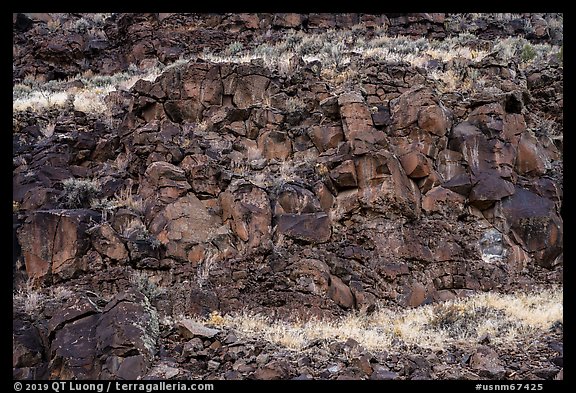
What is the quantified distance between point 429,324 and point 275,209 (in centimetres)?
412

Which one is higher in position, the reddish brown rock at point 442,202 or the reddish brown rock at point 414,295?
the reddish brown rock at point 442,202

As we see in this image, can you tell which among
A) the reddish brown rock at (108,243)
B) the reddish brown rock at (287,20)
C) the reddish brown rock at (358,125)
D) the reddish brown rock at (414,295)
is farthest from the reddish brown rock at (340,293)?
the reddish brown rock at (287,20)

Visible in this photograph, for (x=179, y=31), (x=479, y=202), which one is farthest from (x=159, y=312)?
(x=179, y=31)

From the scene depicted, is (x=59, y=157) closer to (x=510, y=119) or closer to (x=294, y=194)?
(x=294, y=194)

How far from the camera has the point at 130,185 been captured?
44.4 ft

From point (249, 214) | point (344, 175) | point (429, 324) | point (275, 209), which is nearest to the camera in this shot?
point (429, 324)

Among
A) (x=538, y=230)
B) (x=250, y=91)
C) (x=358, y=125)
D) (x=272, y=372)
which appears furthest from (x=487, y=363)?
(x=250, y=91)

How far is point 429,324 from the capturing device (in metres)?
10.6

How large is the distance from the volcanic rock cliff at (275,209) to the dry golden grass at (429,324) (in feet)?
1.55

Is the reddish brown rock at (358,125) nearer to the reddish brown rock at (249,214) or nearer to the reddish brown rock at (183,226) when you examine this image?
the reddish brown rock at (249,214)

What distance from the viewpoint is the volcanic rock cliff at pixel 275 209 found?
9.02 m

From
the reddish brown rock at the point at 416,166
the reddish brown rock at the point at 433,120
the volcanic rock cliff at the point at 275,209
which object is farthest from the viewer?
the reddish brown rock at the point at 433,120

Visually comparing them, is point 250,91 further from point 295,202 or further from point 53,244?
point 53,244

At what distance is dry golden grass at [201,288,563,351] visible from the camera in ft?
31.5
